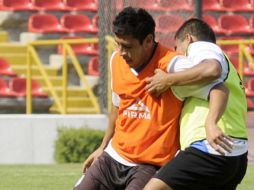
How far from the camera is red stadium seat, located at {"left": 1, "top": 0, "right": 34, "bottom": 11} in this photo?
1822cm

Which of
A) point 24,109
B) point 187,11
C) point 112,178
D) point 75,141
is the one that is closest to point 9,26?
point 24,109

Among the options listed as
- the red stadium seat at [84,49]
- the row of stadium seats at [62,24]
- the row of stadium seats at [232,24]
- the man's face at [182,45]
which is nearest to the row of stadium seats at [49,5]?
the row of stadium seats at [62,24]

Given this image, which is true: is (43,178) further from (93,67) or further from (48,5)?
(48,5)

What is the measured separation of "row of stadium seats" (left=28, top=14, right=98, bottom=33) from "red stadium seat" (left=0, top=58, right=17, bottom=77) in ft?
4.39

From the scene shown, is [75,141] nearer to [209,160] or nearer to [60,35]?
[60,35]

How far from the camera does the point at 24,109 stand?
16094 millimetres

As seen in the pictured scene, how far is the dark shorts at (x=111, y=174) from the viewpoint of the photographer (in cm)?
582

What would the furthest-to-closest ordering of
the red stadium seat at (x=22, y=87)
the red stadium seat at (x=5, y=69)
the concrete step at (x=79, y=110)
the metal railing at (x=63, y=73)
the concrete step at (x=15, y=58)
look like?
the concrete step at (x=15, y=58), the red stadium seat at (x=5, y=69), the red stadium seat at (x=22, y=87), the concrete step at (x=79, y=110), the metal railing at (x=63, y=73)

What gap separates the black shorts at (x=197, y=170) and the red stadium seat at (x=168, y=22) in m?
6.10

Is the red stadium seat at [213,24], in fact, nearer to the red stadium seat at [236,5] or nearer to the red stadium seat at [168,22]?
the red stadium seat at [236,5]

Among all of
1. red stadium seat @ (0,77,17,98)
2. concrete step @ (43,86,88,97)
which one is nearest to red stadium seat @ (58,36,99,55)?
concrete step @ (43,86,88,97)

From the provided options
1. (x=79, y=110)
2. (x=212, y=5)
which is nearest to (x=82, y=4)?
(x=212, y=5)

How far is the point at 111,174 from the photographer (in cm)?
592

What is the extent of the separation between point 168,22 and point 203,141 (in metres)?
6.21
